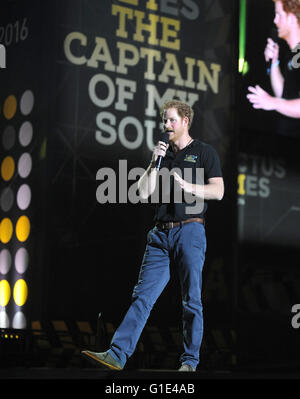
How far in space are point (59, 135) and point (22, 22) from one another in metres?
1.26

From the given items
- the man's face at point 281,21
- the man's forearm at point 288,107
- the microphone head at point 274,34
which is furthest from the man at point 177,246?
the man's face at point 281,21

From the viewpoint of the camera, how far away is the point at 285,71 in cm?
872

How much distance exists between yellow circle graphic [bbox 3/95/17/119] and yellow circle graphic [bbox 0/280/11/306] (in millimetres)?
1628

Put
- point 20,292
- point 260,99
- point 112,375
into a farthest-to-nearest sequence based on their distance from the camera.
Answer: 1. point 260,99
2. point 20,292
3. point 112,375

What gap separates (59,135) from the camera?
655cm

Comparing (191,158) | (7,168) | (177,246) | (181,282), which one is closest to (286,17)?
(7,168)

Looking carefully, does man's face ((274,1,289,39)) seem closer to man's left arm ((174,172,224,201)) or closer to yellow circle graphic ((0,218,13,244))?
yellow circle graphic ((0,218,13,244))

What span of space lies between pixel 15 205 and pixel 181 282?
97.8 inches

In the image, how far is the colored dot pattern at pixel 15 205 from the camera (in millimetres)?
6512

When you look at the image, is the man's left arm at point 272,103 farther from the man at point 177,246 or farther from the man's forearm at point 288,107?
the man at point 177,246

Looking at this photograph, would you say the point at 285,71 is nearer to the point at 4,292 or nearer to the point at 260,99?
the point at 260,99

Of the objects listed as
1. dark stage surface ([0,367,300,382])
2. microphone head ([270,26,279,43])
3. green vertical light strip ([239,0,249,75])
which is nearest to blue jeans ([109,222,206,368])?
dark stage surface ([0,367,300,382])

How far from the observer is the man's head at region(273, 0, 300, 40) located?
8742 millimetres
